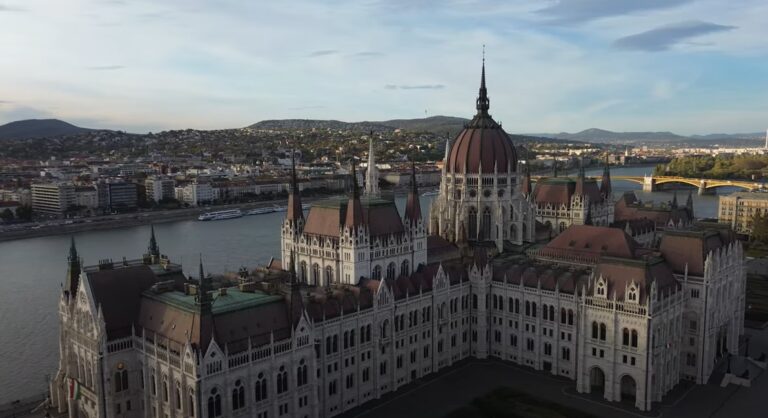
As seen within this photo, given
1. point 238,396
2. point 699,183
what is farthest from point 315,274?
point 699,183

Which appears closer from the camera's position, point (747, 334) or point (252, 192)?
point (747, 334)

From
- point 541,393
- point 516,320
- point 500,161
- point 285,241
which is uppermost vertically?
point 500,161

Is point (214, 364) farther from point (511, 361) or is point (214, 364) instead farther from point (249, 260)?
point (249, 260)

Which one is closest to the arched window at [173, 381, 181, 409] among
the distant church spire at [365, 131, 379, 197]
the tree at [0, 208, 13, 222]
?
the distant church spire at [365, 131, 379, 197]

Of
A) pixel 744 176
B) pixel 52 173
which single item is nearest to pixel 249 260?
pixel 52 173

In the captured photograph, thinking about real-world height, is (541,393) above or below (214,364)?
below

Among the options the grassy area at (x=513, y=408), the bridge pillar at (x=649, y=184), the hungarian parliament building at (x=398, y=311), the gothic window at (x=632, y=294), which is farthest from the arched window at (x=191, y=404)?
the bridge pillar at (x=649, y=184)
